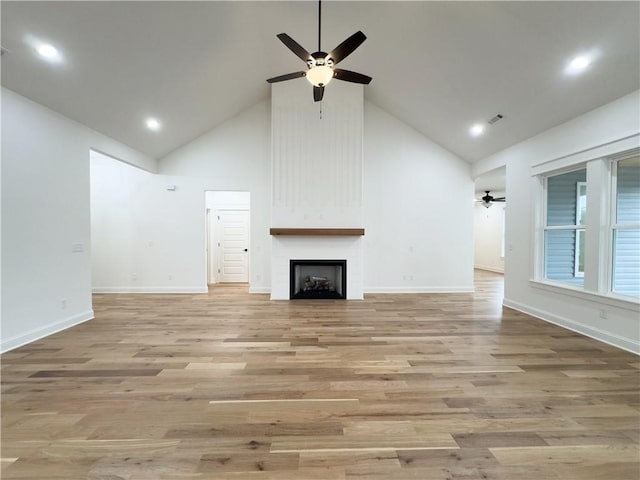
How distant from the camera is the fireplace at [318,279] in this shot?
575 cm

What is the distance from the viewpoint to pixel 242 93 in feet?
18.3

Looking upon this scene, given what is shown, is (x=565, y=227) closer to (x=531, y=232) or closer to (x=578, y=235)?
(x=578, y=235)

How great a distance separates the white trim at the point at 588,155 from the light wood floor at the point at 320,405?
2261 mm

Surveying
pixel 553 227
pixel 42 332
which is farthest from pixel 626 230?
pixel 42 332

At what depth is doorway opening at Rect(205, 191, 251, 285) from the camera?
754cm

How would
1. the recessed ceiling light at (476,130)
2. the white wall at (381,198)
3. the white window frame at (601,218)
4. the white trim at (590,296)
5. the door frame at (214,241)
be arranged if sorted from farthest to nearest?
1. the door frame at (214,241)
2. the white wall at (381,198)
3. the recessed ceiling light at (476,130)
4. the white window frame at (601,218)
5. the white trim at (590,296)

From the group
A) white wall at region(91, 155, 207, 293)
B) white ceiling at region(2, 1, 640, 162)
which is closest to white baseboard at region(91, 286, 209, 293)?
white wall at region(91, 155, 207, 293)

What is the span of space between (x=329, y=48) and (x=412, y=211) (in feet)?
11.9

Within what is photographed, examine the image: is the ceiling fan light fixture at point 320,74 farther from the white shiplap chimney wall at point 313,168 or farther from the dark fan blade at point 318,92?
the white shiplap chimney wall at point 313,168

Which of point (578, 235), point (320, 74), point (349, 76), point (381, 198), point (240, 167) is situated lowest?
point (578, 235)

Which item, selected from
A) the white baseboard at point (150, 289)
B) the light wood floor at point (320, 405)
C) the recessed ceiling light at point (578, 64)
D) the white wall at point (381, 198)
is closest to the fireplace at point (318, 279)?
the white wall at point (381, 198)

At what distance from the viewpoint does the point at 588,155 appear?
362cm

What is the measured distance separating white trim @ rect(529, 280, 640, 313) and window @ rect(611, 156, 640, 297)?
8.1 inches

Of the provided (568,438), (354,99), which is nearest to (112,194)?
(354,99)
